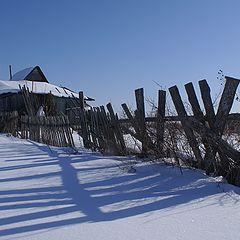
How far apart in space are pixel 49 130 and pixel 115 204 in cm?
955

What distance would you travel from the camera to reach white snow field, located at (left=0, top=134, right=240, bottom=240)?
10.6 feet

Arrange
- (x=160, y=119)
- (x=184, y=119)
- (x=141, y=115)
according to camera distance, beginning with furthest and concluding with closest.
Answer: (x=141, y=115)
(x=160, y=119)
(x=184, y=119)

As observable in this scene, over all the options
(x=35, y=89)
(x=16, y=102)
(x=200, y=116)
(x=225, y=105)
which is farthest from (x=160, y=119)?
(x=16, y=102)

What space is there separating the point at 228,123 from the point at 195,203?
1.72m

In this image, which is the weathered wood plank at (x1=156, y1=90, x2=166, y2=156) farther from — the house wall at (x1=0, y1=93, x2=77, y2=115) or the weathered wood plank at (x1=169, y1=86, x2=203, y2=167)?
the house wall at (x1=0, y1=93, x2=77, y2=115)

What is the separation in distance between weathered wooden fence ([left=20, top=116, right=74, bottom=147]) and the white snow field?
17.3 ft

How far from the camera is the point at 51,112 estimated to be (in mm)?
24047

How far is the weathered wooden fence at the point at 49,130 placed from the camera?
11.6 m

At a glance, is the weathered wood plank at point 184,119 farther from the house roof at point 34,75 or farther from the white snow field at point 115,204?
the house roof at point 34,75

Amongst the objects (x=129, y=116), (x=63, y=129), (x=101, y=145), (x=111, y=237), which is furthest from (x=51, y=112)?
(x=111, y=237)

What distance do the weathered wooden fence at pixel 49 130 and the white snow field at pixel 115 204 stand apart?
5.28 m

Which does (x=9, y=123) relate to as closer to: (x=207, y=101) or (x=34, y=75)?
(x=207, y=101)

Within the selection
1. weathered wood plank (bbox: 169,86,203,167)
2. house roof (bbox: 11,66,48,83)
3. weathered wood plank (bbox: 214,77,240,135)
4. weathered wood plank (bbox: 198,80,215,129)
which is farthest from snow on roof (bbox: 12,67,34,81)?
weathered wood plank (bbox: 214,77,240,135)

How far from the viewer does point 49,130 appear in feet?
43.8
